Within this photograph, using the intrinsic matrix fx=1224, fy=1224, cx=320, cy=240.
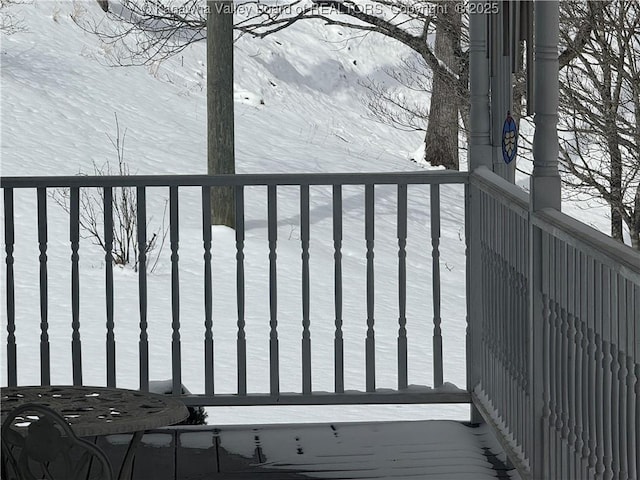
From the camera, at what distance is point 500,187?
378 centimetres

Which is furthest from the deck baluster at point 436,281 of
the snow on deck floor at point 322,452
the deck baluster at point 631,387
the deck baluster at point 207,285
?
the deck baluster at point 631,387

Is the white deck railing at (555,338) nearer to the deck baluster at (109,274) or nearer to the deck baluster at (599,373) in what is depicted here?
the deck baluster at (599,373)

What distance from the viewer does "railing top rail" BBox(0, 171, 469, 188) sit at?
430 centimetres

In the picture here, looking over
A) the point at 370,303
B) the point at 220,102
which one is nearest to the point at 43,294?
the point at 370,303

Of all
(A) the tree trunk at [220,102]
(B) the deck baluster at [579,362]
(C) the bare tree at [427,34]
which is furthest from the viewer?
(C) the bare tree at [427,34]

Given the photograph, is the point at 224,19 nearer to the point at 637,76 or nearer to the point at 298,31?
the point at 637,76

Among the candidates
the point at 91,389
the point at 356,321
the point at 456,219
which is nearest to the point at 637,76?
the point at 356,321

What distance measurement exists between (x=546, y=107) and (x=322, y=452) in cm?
168

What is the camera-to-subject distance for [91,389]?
118 inches

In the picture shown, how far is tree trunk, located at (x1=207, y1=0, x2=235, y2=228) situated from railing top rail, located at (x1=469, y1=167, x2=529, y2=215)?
6774 mm

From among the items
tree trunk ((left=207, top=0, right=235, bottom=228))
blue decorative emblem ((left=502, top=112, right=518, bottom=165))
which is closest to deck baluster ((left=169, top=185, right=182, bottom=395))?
blue decorative emblem ((left=502, top=112, right=518, bottom=165))

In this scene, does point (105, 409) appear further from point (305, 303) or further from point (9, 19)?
point (9, 19)

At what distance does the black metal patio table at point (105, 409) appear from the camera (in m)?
2.55

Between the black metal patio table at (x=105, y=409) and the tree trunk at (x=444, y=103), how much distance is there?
8.98m
